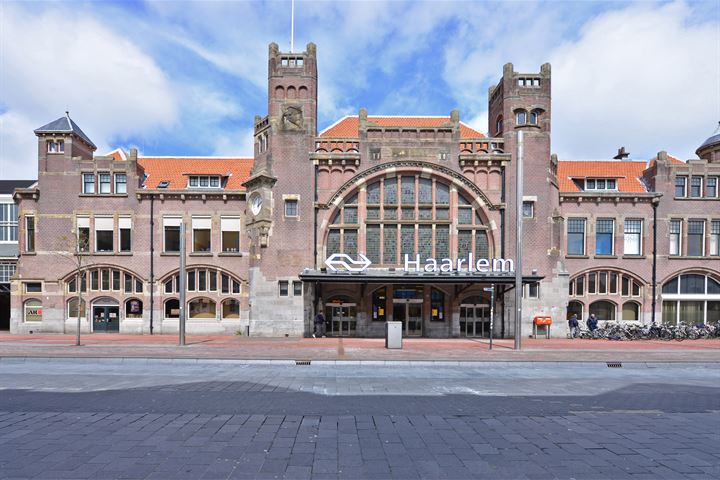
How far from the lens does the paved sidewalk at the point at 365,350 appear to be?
16812 mm

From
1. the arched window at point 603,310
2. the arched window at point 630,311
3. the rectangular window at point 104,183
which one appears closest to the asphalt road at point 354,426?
the arched window at point 603,310

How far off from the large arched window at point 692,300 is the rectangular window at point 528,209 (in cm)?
1219

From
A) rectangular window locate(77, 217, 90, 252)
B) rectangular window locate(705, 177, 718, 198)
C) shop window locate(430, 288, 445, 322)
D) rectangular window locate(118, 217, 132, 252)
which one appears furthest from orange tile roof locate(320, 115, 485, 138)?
rectangular window locate(77, 217, 90, 252)

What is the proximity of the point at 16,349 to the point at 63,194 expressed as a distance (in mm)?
12088

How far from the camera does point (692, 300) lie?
2777 centimetres

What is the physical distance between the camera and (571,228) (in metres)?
27.8

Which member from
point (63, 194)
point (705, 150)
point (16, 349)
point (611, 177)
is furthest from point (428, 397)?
point (705, 150)

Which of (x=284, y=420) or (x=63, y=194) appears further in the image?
(x=63, y=194)

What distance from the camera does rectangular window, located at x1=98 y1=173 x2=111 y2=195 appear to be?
88.5 feet

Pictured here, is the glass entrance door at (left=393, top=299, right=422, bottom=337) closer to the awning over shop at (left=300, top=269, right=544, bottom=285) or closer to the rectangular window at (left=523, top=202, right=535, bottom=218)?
the awning over shop at (left=300, top=269, right=544, bottom=285)

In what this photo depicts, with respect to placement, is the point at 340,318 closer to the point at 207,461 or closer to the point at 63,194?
the point at 207,461

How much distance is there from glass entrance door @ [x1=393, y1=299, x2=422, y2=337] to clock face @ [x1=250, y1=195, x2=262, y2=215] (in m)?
10.9

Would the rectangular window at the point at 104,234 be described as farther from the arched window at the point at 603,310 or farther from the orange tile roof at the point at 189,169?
the arched window at the point at 603,310

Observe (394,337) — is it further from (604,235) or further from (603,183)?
(603,183)
